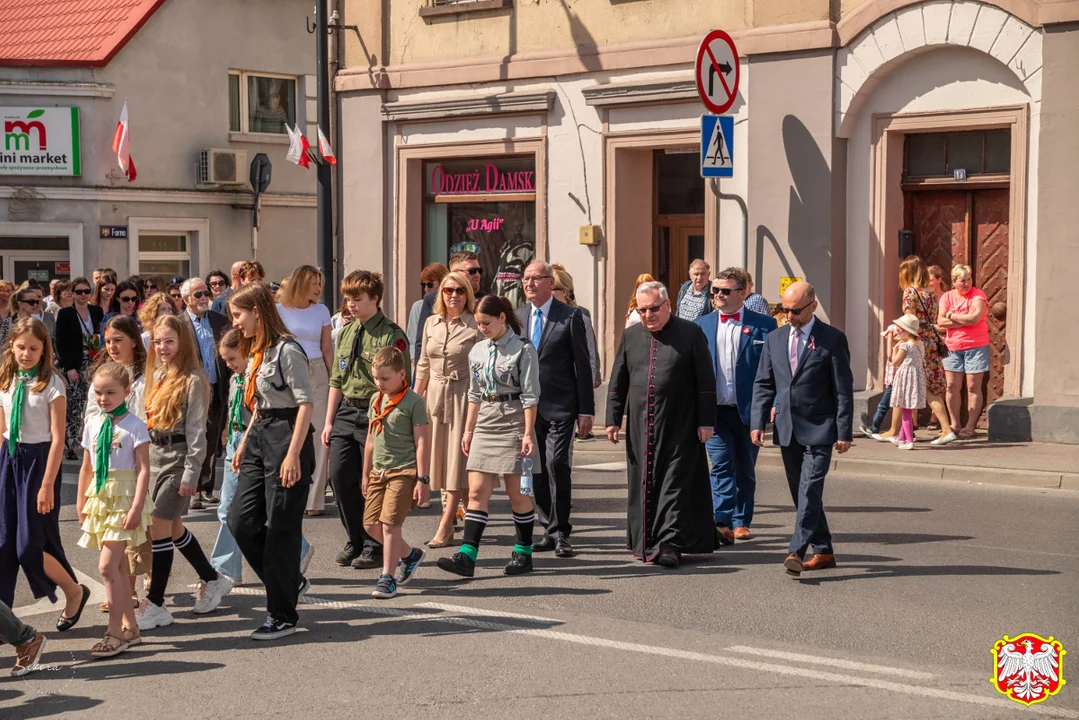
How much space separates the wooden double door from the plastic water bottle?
7.69 meters

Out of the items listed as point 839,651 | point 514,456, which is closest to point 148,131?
point 514,456

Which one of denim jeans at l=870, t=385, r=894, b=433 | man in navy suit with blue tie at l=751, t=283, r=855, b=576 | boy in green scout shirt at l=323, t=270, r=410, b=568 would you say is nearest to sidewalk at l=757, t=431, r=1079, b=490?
denim jeans at l=870, t=385, r=894, b=433

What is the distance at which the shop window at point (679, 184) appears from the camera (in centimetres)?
1784

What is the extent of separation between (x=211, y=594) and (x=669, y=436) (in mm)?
2995

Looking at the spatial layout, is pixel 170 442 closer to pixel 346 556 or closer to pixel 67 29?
pixel 346 556

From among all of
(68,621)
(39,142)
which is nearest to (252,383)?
(68,621)

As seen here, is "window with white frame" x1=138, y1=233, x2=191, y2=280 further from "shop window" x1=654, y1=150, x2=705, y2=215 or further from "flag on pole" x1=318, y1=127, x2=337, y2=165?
"shop window" x1=654, y1=150, x2=705, y2=215

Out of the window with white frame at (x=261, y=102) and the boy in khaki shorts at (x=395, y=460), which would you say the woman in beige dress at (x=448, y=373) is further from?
the window with white frame at (x=261, y=102)

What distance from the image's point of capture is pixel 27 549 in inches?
297

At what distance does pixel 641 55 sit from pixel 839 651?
11.4 m

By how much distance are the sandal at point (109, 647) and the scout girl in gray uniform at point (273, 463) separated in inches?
25.6

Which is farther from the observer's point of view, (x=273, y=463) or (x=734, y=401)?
(x=734, y=401)

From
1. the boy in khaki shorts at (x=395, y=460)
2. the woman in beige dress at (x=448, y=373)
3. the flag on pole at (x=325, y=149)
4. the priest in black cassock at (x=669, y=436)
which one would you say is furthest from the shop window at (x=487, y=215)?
the boy in khaki shorts at (x=395, y=460)

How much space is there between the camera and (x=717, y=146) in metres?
15.1
